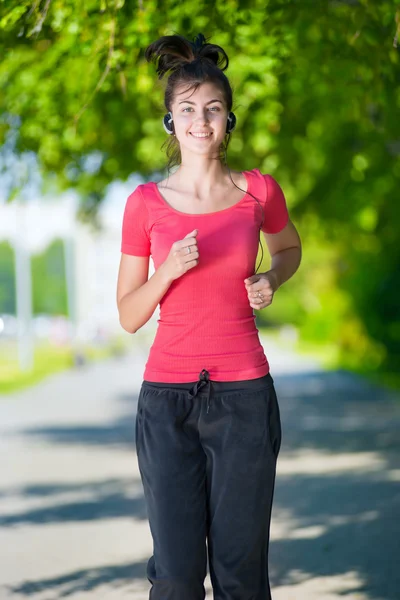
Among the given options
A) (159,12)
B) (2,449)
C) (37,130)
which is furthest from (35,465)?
(159,12)

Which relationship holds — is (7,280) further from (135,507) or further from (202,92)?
(202,92)

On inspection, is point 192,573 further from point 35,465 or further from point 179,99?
point 35,465

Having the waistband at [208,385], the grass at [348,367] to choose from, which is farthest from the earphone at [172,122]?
the grass at [348,367]

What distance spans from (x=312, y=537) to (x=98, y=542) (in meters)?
1.23

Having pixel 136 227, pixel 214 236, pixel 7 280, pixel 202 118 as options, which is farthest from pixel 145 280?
pixel 7 280

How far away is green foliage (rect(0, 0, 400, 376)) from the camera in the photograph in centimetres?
660

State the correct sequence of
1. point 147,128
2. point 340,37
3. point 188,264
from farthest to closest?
point 147,128 < point 340,37 < point 188,264

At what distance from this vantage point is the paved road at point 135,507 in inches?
225

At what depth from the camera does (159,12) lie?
6.91 m

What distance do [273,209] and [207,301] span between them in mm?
424

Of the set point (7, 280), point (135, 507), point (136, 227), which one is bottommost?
point (135, 507)

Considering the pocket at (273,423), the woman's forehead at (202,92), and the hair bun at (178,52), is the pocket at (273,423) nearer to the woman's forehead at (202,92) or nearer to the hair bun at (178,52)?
the woman's forehead at (202,92)

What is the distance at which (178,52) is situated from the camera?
3.58m

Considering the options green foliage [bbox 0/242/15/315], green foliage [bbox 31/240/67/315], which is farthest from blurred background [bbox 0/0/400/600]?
green foliage [bbox 0/242/15/315]
